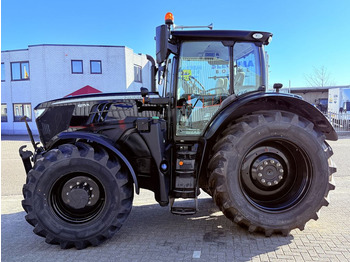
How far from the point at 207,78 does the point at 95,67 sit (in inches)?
714

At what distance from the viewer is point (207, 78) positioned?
3.43 metres

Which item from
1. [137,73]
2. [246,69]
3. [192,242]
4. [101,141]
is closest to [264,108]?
[246,69]

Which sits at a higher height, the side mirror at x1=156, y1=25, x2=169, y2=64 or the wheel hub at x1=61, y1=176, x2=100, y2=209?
the side mirror at x1=156, y1=25, x2=169, y2=64

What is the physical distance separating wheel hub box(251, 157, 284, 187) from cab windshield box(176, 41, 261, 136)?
840 millimetres

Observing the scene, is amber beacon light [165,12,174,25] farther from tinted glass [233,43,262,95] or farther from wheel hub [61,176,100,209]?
wheel hub [61,176,100,209]

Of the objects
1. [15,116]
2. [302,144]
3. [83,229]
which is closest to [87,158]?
[83,229]

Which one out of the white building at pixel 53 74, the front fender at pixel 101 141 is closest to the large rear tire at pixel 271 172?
the front fender at pixel 101 141

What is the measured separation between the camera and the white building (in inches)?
752

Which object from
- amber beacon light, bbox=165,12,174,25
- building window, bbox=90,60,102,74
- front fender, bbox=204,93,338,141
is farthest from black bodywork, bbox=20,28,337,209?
building window, bbox=90,60,102,74

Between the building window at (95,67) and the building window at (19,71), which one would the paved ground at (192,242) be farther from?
the building window at (19,71)

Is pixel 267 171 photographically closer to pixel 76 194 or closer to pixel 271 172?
pixel 271 172

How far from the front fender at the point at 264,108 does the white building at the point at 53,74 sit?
54.7ft

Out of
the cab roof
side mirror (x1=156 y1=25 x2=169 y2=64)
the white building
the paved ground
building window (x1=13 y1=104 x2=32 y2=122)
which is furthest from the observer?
building window (x1=13 y1=104 x2=32 y2=122)

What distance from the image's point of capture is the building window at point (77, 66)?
19453mm
